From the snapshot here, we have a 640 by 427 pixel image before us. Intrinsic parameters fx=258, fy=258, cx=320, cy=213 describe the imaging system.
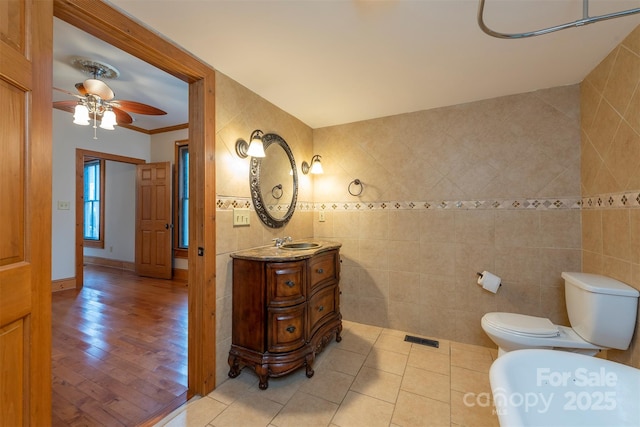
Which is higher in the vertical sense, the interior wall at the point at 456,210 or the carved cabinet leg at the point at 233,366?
the interior wall at the point at 456,210

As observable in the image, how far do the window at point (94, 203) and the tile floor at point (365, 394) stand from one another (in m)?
5.28

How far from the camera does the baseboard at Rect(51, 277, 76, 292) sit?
Answer: 353cm

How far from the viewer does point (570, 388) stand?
104 centimetres

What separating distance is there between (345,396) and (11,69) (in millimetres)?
2138

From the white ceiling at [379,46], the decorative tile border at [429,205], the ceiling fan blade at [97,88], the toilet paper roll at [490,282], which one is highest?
the ceiling fan blade at [97,88]

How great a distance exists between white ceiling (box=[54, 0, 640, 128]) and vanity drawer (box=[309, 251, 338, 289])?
1340 mm

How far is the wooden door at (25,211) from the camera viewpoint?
0.82m

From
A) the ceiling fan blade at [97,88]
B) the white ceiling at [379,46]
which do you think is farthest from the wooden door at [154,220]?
the white ceiling at [379,46]

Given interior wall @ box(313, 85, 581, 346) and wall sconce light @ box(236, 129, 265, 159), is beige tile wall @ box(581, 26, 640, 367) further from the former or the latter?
wall sconce light @ box(236, 129, 265, 159)

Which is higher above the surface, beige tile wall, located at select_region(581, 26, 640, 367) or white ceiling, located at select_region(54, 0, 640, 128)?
white ceiling, located at select_region(54, 0, 640, 128)

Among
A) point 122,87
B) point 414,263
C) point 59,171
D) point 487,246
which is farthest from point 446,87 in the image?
point 59,171

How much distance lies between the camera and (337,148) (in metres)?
2.80

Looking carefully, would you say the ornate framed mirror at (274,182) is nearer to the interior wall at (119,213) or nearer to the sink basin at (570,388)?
the sink basin at (570,388)

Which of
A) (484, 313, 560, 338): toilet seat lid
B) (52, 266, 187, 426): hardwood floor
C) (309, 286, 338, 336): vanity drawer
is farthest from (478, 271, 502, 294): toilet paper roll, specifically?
(52, 266, 187, 426): hardwood floor
